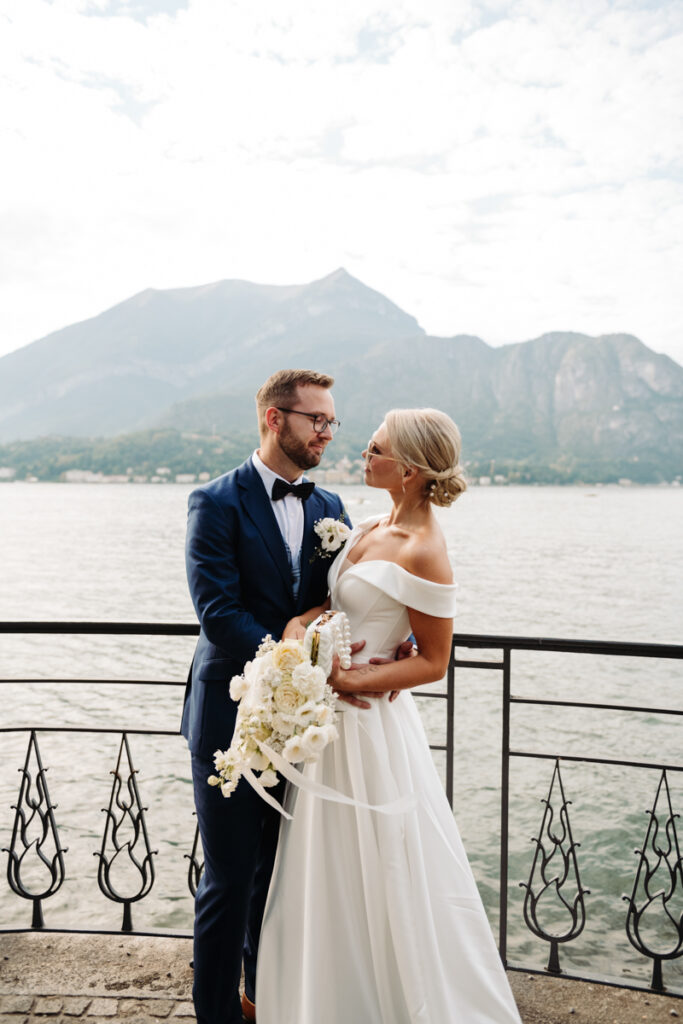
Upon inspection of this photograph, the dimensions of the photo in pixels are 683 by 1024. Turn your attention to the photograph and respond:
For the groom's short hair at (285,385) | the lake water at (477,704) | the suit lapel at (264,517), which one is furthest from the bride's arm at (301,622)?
the lake water at (477,704)

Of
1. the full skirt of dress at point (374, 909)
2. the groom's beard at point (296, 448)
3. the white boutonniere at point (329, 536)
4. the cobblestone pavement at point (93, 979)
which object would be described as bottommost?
the cobblestone pavement at point (93, 979)

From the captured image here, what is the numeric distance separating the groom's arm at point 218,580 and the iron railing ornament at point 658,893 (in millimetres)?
1642

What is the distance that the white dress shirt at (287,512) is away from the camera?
2572 mm

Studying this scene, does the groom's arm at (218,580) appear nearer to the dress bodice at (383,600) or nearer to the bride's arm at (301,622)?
the bride's arm at (301,622)

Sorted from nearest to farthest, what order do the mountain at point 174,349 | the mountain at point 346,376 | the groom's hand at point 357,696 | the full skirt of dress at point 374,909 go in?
the full skirt of dress at point 374,909 < the groom's hand at point 357,696 < the mountain at point 346,376 < the mountain at point 174,349

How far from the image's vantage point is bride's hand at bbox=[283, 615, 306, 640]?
90.6 inches

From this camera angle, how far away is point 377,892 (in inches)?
89.0

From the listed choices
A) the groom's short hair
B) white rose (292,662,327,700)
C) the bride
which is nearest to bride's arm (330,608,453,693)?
the bride

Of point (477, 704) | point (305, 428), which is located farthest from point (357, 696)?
point (477, 704)

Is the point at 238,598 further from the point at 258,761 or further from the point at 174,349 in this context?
the point at 174,349

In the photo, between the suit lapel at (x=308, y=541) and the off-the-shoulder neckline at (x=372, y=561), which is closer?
the off-the-shoulder neckline at (x=372, y=561)

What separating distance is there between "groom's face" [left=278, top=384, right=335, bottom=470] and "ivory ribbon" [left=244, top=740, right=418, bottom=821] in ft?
3.10

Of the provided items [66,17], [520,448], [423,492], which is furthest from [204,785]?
[520,448]

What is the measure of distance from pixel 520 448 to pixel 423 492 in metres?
66.3
